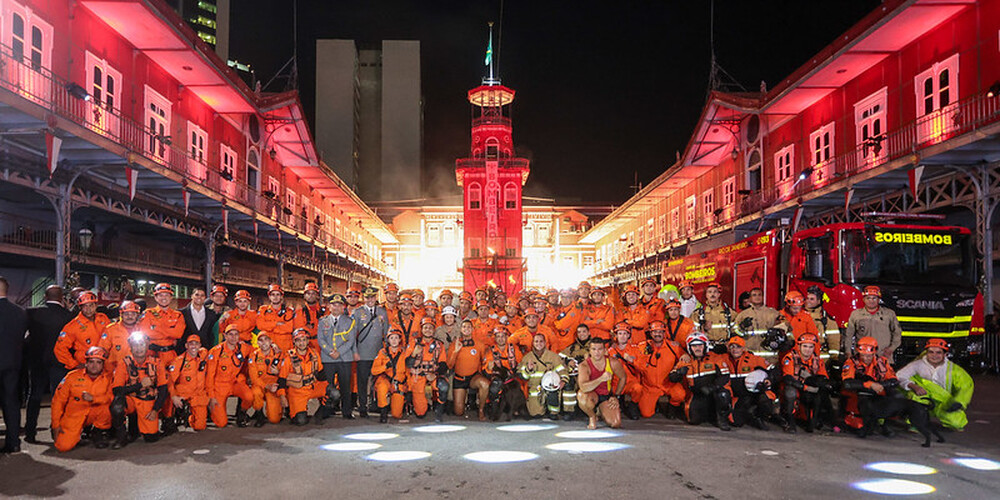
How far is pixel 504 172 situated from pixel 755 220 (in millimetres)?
24698

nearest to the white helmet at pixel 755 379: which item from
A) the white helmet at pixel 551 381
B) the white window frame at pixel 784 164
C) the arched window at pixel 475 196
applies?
the white helmet at pixel 551 381

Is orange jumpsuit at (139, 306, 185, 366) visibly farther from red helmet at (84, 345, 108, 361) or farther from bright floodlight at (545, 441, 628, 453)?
bright floodlight at (545, 441, 628, 453)

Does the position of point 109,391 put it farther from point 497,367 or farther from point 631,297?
point 631,297

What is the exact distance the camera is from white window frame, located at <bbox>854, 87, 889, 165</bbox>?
1959cm

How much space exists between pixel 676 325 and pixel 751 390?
1.84 m

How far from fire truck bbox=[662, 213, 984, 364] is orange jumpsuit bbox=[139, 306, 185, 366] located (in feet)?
34.7

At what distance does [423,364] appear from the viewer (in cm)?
954

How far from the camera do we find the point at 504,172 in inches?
1897

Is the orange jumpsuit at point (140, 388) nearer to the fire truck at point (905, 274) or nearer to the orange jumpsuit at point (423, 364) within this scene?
the orange jumpsuit at point (423, 364)

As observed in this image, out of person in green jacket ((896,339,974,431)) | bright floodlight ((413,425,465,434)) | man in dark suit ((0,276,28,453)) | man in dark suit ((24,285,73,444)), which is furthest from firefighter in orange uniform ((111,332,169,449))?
person in green jacket ((896,339,974,431))

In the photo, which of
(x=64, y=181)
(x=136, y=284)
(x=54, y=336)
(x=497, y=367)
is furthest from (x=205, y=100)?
(x=497, y=367)

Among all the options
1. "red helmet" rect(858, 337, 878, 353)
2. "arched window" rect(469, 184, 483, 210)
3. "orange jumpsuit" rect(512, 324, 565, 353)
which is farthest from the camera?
"arched window" rect(469, 184, 483, 210)

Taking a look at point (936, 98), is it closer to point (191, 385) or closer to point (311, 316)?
point (311, 316)

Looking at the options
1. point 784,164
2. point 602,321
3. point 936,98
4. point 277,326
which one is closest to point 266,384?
point 277,326
